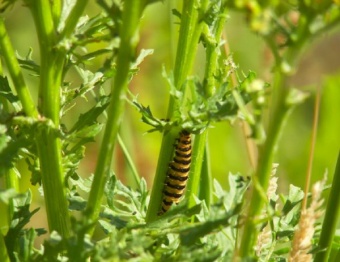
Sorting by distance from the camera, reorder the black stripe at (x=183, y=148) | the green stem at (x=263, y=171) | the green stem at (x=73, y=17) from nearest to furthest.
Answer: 1. the green stem at (x=263, y=171)
2. the green stem at (x=73, y=17)
3. the black stripe at (x=183, y=148)

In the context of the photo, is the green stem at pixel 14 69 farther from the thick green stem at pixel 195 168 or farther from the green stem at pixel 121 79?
the thick green stem at pixel 195 168

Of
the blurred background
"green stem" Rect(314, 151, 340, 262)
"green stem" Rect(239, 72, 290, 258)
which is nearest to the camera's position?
"green stem" Rect(239, 72, 290, 258)

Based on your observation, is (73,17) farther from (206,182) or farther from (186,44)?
(206,182)

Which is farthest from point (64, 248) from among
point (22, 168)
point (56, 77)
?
point (22, 168)

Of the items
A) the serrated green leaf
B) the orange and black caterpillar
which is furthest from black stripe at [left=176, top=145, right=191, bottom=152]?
the serrated green leaf

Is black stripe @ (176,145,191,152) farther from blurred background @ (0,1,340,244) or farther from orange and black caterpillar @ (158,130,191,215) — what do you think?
blurred background @ (0,1,340,244)

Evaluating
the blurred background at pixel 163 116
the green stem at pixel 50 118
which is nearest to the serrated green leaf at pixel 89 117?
the green stem at pixel 50 118

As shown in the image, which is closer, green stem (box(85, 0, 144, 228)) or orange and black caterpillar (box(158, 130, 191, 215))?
green stem (box(85, 0, 144, 228))
